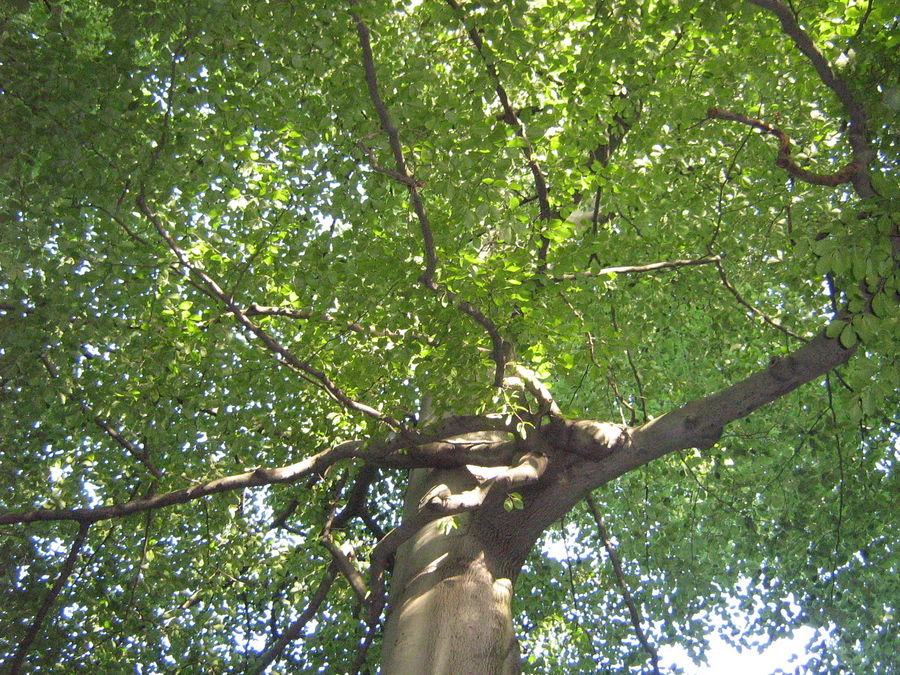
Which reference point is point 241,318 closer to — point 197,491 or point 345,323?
point 345,323

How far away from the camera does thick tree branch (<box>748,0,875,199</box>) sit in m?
3.76

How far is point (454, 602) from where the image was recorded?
13.1 feet

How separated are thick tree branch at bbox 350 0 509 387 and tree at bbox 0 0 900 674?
1.3 inches

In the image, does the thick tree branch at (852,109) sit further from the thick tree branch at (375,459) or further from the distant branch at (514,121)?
the thick tree branch at (375,459)

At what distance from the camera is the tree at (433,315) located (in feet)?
12.7

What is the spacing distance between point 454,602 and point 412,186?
7.20 ft

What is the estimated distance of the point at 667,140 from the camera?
5645 millimetres

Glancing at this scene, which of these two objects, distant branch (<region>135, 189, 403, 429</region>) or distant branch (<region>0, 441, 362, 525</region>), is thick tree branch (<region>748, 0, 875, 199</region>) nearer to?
distant branch (<region>135, 189, 403, 429</region>)

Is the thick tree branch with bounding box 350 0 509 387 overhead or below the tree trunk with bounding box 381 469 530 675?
overhead

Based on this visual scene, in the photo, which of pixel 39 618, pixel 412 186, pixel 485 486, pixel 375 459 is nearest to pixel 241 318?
pixel 412 186

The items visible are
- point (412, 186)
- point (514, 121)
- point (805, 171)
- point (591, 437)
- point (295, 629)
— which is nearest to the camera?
point (412, 186)

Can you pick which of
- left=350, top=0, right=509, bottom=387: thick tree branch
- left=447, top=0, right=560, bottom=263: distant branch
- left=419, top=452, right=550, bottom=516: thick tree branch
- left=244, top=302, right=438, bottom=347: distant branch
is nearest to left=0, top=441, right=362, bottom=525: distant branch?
left=244, top=302, right=438, bottom=347: distant branch

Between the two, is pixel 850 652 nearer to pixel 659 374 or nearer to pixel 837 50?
pixel 659 374

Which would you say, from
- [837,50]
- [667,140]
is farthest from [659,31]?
[837,50]
